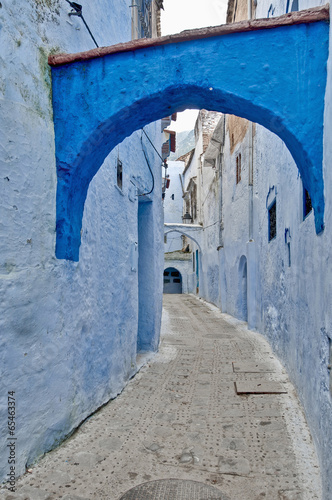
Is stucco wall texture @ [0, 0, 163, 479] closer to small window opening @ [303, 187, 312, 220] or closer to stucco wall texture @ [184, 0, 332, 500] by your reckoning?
stucco wall texture @ [184, 0, 332, 500]

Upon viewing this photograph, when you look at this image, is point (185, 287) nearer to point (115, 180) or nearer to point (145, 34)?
point (145, 34)

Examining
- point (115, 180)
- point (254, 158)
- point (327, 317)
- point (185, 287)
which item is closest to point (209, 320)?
point (254, 158)

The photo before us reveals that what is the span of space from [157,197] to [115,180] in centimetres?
289

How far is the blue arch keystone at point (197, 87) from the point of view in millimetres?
2688

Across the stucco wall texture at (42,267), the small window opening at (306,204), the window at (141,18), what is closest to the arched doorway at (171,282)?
the window at (141,18)

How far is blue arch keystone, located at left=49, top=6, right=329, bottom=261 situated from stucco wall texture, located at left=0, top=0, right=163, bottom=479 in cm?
15

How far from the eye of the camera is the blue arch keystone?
2.69 metres

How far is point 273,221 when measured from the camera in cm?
668

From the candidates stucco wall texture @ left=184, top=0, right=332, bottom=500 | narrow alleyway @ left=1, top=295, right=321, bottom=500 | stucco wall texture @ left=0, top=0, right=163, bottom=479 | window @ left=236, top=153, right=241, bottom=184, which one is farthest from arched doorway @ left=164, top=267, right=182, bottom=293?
stucco wall texture @ left=0, top=0, right=163, bottom=479

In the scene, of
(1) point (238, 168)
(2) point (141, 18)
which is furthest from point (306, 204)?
(1) point (238, 168)

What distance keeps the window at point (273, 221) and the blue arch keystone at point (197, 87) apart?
140 inches

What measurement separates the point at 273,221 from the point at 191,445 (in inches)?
173

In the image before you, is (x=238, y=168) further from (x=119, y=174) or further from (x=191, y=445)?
(x=191, y=445)

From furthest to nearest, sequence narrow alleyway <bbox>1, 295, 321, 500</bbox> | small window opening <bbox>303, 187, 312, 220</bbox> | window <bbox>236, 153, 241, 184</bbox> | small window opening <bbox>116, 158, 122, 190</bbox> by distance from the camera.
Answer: window <bbox>236, 153, 241, 184</bbox> < small window opening <bbox>116, 158, 122, 190</bbox> < small window opening <bbox>303, 187, 312, 220</bbox> < narrow alleyway <bbox>1, 295, 321, 500</bbox>
